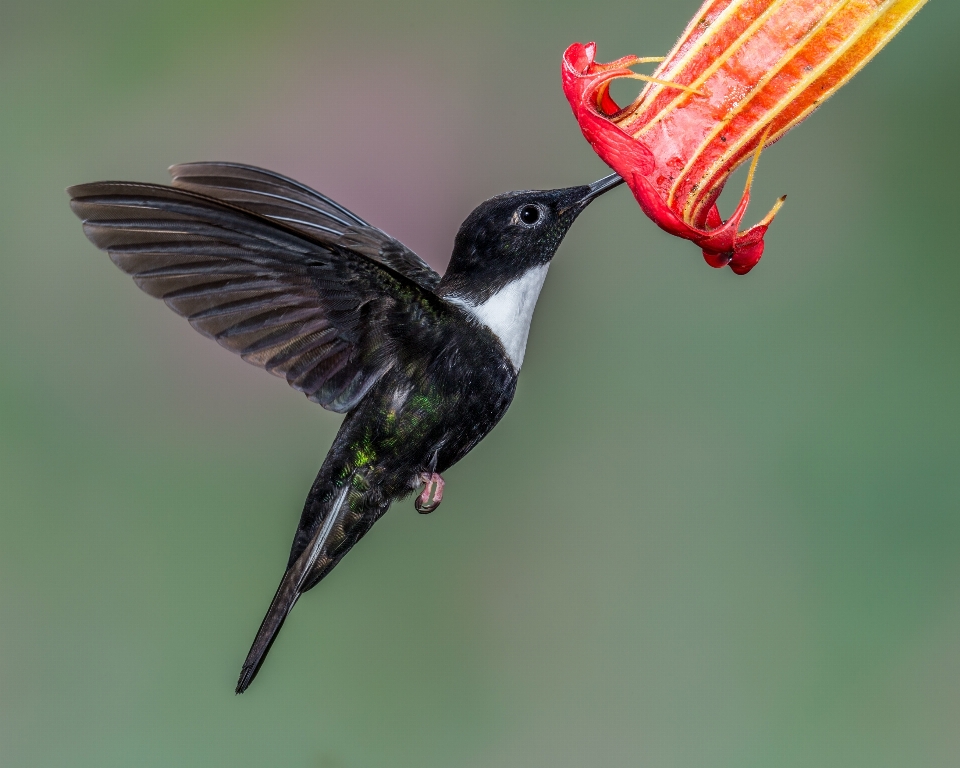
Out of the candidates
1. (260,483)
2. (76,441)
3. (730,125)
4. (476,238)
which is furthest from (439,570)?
(730,125)

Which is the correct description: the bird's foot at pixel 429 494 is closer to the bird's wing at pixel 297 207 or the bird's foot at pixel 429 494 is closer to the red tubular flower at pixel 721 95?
the bird's wing at pixel 297 207

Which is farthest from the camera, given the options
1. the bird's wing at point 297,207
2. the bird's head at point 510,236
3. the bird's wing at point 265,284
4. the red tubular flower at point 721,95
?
the bird's wing at point 297,207

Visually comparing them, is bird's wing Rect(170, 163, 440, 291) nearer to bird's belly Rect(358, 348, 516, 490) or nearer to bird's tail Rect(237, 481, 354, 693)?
bird's belly Rect(358, 348, 516, 490)

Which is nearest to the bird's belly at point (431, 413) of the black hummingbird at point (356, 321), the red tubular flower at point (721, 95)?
the black hummingbird at point (356, 321)

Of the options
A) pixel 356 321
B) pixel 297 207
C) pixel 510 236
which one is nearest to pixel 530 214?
pixel 510 236

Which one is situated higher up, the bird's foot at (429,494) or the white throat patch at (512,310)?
the white throat patch at (512,310)

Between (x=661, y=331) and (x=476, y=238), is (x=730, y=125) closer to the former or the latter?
(x=476, y=238)

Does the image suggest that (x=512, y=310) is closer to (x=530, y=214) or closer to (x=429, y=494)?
(x=530, y=214)

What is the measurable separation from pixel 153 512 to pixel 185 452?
11 cm

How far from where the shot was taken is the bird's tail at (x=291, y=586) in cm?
99

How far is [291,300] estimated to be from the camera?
3.05 ft

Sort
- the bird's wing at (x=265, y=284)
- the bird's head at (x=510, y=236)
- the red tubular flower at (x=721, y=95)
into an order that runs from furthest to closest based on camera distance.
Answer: the bird's head at (x=510, y=236) < the bird's wing at (x=265, y=284) < the red tubular flower at (x=721, y=95)

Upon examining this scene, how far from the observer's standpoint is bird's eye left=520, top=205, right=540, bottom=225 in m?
0.94

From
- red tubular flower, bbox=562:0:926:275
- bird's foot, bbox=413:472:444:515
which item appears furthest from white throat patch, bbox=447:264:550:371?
red tubular flower, bbox=562:0:926:275
